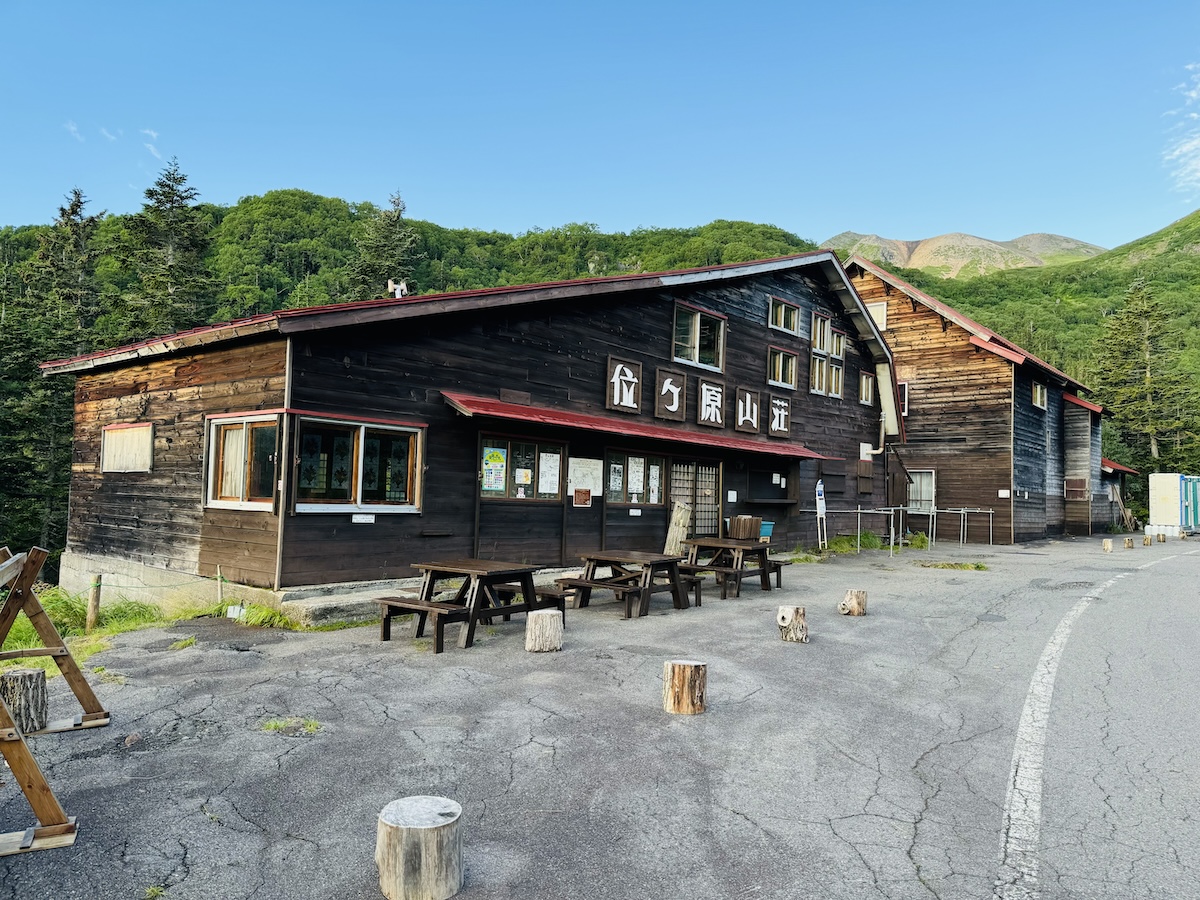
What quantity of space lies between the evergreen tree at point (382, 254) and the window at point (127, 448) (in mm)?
34538

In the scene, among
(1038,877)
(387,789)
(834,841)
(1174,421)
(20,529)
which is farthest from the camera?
(1174,421)

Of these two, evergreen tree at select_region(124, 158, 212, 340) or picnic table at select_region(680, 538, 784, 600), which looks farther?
evergreen tree at select_region(124, 158, 212, 340)

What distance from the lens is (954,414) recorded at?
1133 inches

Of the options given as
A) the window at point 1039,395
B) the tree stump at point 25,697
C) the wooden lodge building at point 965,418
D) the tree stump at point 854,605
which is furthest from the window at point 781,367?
the tree stump at point 25,697

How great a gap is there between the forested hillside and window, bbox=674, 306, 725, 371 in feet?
33.4

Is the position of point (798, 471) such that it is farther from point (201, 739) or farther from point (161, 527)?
point (201, 739)

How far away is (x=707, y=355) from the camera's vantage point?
1822 cm

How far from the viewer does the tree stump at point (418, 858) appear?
3215mm

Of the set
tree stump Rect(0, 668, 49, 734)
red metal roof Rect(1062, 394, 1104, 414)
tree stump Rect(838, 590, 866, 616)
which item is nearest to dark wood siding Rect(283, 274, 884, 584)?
tree stump Rect(0, 668, 49, 734)

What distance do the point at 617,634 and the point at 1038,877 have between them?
594 centimetres

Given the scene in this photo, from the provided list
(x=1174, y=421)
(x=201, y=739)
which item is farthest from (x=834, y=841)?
(x=1174, y=421)

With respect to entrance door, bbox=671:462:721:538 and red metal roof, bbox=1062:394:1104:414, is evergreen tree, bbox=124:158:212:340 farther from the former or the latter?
red metal roof, bbox=1062:394:1104:414

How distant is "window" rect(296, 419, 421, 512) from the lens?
395 inches

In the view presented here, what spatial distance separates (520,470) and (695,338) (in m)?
6.39
